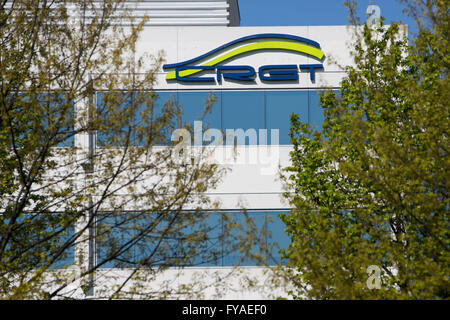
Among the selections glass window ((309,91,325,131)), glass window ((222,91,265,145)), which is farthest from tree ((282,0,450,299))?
glass window ((222,91,265,145))

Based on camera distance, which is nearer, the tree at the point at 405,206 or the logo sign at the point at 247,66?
the tree at the point at 405,206

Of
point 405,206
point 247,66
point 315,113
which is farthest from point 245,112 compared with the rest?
point 405,206

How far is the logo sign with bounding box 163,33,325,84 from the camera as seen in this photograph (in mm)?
20375

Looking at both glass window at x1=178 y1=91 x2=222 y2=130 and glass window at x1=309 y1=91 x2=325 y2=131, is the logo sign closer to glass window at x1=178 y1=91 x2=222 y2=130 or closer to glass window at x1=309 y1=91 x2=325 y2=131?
glass window at x1=178 y1=91 x2=222 y2=130

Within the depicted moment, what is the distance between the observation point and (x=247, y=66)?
20.5 m

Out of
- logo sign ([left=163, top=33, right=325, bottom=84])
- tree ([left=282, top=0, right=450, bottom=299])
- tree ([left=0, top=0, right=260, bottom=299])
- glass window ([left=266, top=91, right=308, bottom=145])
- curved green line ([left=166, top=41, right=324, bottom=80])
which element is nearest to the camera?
tree ([left=282, top=0, right=450, bottom=299])

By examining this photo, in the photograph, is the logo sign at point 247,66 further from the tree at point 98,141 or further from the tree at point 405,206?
the tree at point 98,141

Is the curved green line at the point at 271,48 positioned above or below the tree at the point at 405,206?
above

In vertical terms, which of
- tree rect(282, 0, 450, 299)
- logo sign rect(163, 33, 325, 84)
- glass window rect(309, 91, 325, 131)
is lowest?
tree rect(282, 0, 450, 299)

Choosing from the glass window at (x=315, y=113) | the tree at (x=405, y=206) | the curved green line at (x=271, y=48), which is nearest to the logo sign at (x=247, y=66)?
the curved green line at (x=271, y=48)

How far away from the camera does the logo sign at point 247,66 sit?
802 inches
